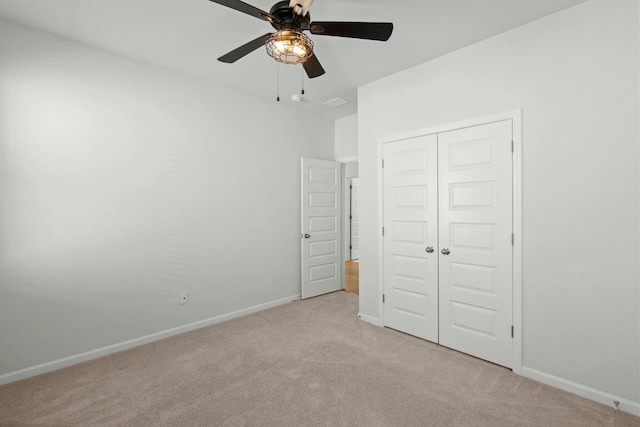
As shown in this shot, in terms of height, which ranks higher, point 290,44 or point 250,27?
point 250,27

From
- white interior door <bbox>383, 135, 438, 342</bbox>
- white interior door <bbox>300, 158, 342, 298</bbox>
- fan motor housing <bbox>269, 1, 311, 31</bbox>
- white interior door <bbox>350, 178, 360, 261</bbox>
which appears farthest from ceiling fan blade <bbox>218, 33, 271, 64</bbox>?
white interior door <bbox>350, 178, 360, 261</bbox>

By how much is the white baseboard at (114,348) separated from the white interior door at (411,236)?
1.81 meters

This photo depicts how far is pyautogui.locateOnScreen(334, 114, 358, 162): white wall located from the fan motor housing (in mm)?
2850

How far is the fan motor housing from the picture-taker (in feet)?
5.97

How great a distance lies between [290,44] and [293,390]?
2.42 metres

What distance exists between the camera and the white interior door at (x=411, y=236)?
9.86 ft

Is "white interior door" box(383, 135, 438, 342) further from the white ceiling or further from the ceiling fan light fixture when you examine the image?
the ceiling fan light fixture

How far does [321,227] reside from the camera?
183 inches

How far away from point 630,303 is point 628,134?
1130 mm

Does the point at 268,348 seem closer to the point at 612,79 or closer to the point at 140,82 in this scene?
the point at 140,82

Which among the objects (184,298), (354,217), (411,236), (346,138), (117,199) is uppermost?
(346,138)

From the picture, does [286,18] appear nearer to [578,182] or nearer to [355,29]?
[355,29]

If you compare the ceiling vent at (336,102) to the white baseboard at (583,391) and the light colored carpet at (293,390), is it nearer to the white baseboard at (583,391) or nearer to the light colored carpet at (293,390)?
the light colored carpet at (293,390)

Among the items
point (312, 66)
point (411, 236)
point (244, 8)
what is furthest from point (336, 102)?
point (244, 8)
